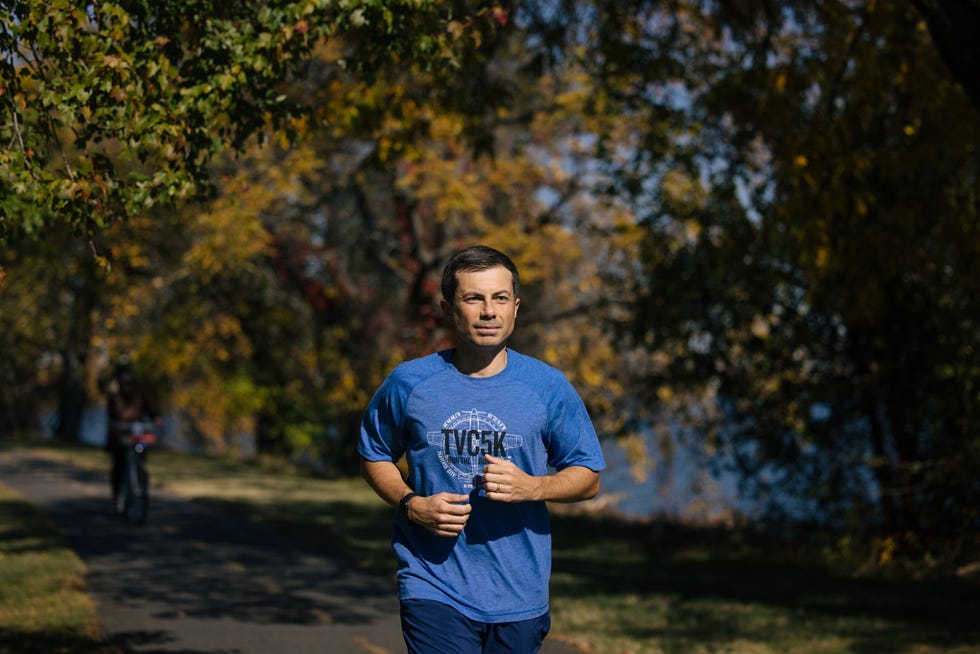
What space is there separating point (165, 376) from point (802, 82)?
2171 cm

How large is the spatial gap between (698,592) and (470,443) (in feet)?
24.8

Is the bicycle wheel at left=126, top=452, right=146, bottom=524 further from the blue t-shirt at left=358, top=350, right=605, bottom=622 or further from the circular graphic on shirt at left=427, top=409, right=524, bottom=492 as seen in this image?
the circular graphic on shirt at left=427, top=409, right=524, bottom=492

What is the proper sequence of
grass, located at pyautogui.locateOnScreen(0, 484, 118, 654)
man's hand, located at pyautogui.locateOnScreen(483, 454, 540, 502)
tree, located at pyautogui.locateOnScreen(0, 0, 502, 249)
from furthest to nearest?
1. grass, located at pyautogui.locateOnScreen(0, 484, 118, 654)
2. tree, located at pyautogui.locateOnScreen(0, 0, 502, 249)
3. man's hand, located at pyautogui.locateOnScreen(483, 454, 540, 502)

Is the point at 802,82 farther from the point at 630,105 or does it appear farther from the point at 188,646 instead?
the point at 188,646

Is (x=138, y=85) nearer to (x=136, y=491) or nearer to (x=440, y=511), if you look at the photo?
(x=440, y=511)

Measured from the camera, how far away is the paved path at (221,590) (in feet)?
27.6

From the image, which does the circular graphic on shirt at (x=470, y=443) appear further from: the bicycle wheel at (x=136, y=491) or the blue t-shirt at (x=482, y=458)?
the bicycle wheel at (x=136, y=491)

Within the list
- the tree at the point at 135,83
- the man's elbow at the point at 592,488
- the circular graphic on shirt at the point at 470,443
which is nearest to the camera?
the circular graphic on shirt at the point at 470,443

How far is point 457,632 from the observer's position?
4.14 m

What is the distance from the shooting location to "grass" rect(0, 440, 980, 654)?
8.70 meters

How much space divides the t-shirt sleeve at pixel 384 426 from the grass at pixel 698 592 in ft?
14.2

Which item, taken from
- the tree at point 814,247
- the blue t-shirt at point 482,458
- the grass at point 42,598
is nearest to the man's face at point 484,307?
the blue t-shirt at point 482,458

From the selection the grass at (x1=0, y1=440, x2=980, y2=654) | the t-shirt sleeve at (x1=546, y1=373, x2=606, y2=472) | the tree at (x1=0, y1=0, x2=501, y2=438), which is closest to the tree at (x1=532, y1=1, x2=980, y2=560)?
the grass at (x1=0, y1=440, x2=980, y2=654)

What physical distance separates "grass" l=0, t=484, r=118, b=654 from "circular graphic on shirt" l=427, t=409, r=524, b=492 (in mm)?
4532
